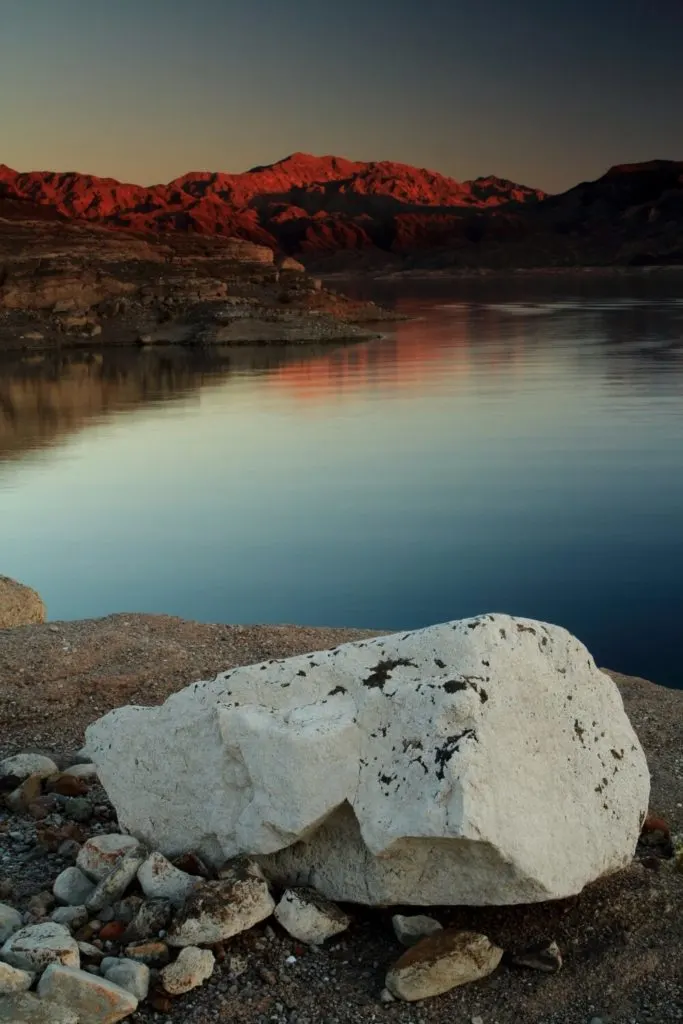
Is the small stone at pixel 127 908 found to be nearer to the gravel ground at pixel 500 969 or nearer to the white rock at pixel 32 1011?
the gravel ground at pixel 500 969

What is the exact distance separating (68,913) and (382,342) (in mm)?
50059

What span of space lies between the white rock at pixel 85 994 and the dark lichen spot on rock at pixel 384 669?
5.45 feet

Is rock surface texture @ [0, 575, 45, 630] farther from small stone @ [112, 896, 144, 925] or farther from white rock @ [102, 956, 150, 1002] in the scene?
white rock @ [102, 956, 150, 1002]

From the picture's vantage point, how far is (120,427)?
104ft

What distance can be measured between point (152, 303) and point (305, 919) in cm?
5847

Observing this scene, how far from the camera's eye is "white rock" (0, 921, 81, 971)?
4758 mm

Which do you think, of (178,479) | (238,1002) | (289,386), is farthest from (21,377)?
(238,1002)

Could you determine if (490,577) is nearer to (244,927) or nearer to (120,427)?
(244,927)

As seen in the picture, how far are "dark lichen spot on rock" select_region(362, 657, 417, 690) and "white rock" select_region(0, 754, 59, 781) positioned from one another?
2.36 metres

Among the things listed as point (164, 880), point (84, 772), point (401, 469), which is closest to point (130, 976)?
point (164, 880)

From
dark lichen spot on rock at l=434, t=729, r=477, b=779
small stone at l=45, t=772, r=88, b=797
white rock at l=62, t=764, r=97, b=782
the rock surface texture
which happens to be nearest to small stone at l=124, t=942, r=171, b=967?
dark lichen spot on rock at l=434, t=729, r=477, b=779

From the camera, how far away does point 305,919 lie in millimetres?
5238

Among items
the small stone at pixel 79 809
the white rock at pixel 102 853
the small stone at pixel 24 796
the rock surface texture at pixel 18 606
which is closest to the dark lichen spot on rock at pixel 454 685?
the white rock at pixel 102 853

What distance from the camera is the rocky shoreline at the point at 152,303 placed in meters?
56.6
